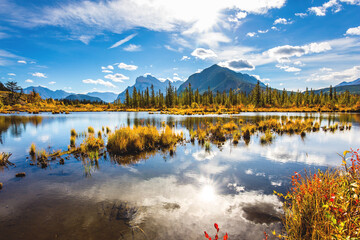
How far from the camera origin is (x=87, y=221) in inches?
188

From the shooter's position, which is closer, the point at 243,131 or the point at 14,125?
the point at 243,131

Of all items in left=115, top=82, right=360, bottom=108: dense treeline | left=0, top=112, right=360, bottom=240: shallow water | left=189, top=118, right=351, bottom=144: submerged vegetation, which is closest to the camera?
left=0, top=112, right=360, bottom=240: shallow water

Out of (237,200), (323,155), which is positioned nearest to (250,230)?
(237,200)

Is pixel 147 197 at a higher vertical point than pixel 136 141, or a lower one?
lower

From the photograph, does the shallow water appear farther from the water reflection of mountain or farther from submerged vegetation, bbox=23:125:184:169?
the water reflection of mountain

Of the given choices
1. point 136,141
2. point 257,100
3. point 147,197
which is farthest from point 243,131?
point 257,100

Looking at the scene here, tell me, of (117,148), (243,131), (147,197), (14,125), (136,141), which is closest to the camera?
(147,197)

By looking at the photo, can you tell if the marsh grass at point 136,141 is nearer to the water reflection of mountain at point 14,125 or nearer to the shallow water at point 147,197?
the shallow water at point 147,197

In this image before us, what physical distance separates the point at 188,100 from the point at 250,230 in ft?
337

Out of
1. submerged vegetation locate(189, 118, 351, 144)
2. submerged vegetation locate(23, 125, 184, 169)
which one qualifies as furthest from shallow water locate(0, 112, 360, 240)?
submerged vegetation locate(189, 118, 351, 144)

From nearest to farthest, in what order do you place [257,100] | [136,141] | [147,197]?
[147,197] → [136,141] → [257,100]

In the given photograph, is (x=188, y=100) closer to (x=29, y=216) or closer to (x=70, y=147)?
(x=70, y=147)

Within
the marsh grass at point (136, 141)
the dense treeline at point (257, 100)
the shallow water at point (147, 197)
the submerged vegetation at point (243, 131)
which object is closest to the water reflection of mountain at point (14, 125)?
the marsh grass at point (136, 141)

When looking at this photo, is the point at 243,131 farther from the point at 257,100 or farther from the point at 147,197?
the point at 257,100
